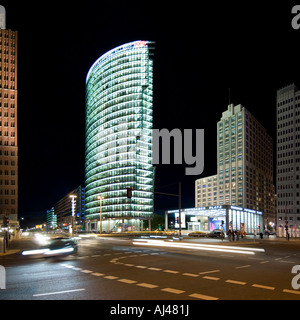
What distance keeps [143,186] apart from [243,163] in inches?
2191

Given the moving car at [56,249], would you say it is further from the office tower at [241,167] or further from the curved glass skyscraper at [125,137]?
the office tower at [241,167]

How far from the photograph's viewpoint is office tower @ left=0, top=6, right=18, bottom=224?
125625mm

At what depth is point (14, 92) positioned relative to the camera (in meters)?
130

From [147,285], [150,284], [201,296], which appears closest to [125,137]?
[150,284]

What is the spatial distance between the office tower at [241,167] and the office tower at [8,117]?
10494 cm

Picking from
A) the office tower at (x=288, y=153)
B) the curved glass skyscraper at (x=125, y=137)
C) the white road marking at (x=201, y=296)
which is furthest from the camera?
the curved glass skyscraper at (x=125, y=137)

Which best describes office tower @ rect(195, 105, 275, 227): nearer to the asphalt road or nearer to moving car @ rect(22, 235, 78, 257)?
moving car @ rect(22, 235, 78, 257)

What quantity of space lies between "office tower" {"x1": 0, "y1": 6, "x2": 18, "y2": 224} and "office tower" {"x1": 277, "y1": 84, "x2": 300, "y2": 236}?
10974 cm

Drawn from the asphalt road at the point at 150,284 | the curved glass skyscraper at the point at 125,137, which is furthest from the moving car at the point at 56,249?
the curved glass skyscraper at the point at 125,137

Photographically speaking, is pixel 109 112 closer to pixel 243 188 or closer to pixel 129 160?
pixel 129 160

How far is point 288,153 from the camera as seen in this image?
134 m

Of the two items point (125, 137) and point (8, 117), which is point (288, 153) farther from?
point (8, 117)

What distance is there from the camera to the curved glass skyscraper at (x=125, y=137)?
136625mm

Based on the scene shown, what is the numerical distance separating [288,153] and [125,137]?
70831mm
